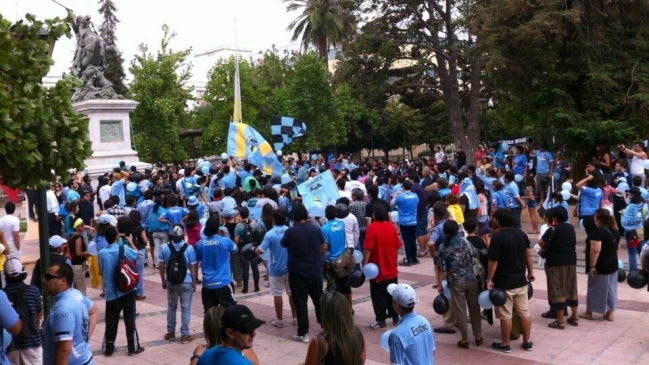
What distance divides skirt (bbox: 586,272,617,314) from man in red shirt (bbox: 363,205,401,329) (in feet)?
8.79

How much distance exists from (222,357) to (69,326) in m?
1.83

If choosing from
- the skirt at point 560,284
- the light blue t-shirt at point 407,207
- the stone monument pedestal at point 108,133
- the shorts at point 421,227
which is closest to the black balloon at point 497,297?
the skirt at point 560,284

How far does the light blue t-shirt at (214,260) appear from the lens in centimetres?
774

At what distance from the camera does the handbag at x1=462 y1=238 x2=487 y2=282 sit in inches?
290

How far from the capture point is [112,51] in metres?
50.3

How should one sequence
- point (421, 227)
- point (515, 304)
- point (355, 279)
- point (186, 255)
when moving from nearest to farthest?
point (515, 304), point (186, 255), point (355, 279), point (421, 227)

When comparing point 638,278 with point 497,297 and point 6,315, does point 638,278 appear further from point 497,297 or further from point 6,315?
point 6,315

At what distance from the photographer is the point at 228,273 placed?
25.8ft

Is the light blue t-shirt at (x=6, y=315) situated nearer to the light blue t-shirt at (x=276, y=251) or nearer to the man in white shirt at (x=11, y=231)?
the light blue t-shirt at (x=276, y=251)

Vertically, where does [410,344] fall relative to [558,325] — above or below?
above

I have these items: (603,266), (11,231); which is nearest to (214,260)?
(11,231)

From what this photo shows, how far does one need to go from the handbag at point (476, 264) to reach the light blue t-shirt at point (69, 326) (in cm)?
433

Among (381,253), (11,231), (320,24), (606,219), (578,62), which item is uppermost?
(320,24)

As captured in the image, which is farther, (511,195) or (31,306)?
(511,195)
